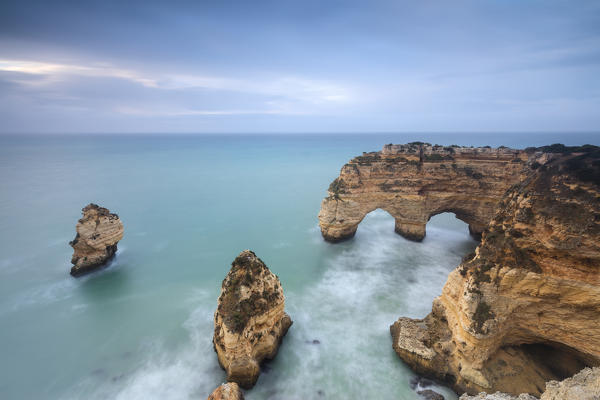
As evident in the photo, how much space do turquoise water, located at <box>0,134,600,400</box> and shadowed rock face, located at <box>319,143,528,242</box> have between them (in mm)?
2636

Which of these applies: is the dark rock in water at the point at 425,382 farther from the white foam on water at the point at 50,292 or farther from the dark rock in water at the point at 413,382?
the white foam on water at the point at 50,292

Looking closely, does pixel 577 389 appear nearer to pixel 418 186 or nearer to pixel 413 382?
pixel 413 382

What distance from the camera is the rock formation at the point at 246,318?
8.67m

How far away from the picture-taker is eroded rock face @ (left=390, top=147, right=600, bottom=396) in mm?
7324

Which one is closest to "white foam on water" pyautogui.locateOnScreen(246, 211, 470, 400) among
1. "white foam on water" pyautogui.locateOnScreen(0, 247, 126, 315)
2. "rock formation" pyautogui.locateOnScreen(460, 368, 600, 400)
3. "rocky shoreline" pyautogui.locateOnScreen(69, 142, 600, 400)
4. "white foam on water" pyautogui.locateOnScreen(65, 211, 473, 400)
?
"white foam on water" pyautogui.locateOnScreen(65, 211, 473, 400)

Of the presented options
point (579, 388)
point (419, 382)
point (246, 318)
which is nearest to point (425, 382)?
point (419, 382)

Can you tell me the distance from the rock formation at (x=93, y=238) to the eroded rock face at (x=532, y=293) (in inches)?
731

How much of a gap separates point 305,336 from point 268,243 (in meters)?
10.7

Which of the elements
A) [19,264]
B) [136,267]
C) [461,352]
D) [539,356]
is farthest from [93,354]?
[539,356]

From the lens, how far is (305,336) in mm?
11828

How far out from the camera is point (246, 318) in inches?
344

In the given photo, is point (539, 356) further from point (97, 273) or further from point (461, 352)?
point (97, 273)

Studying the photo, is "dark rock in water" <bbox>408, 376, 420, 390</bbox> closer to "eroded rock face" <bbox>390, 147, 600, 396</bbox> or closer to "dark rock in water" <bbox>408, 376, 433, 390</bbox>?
"dark rock in water" <bbox>408, 376, 433, 390</bbox>

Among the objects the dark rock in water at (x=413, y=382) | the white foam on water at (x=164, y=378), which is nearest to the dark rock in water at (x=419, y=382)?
the dark rock in water at (x=413, y=382)
